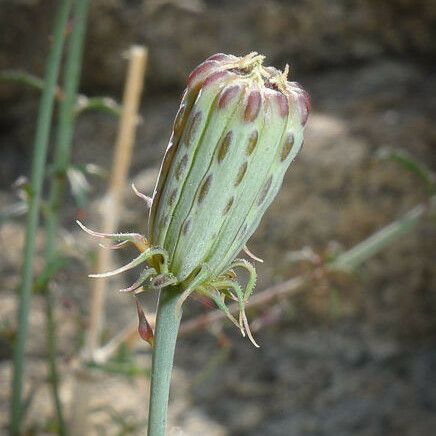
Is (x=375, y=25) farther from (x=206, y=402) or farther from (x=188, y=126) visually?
(x=188, y=126)

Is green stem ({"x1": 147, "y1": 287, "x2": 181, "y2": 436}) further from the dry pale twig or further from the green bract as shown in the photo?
the dry pale twig

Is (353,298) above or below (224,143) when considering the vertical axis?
above

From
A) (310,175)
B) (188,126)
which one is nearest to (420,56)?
(310,175)

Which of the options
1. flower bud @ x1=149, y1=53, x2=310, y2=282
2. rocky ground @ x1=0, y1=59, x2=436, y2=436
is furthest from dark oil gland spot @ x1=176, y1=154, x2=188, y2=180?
rocky ground @ x1=0, y1=59, x2=436, y2=436

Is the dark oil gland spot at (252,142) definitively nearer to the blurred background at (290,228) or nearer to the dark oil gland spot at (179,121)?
the dark oil gland spot at (179,121)

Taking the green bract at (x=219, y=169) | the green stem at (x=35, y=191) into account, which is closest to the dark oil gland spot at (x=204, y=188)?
the green bract at (x=219, y=169)

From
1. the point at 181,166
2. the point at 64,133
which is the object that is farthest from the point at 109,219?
the point at 181,166

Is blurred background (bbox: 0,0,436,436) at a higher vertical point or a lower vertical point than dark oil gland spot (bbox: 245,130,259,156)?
higher
